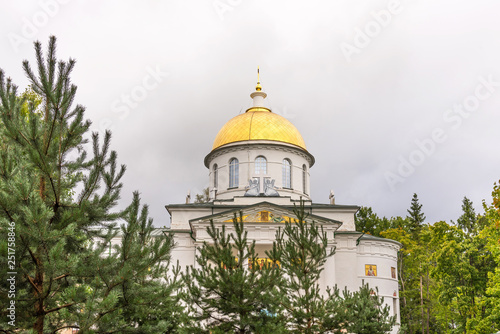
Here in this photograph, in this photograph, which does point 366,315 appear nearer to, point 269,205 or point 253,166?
point 269,205

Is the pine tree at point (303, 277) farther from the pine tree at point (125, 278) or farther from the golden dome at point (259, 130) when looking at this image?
the golden dome at point (259, 130)

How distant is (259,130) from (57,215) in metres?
26.9

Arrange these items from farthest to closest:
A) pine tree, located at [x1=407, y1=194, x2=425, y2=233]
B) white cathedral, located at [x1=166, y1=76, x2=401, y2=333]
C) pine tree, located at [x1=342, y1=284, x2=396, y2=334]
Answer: pine tree, located at [x1=407, y1=194, x2=425, y2=233]
white cathedral, located at [x1=166, y1=76, x2=401, y2=333]
pine tree, located at [x1=342, y1=284, x2=396, y2=334]

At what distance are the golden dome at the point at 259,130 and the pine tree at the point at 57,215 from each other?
2590cm

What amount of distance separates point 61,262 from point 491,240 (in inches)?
760

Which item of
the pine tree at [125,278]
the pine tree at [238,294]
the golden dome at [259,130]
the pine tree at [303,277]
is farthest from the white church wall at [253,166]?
the pine tree at [125,278]

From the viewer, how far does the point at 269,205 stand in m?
26.4

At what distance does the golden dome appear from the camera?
33.3 meters

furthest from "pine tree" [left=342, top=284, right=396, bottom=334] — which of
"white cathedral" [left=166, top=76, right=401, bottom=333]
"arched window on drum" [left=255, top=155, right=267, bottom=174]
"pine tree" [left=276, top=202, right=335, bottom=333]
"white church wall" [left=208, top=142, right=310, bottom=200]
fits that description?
"arched window on drum" [left=255, top=155, right=267, bottom=174]

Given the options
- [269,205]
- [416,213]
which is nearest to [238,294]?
[269,205]

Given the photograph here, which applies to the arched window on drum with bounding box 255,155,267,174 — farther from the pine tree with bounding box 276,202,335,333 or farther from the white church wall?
the pine tree with bounding box 276,202,335,333

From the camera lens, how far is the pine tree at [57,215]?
6215 mm

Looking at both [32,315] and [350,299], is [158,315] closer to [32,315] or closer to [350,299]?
[32,315]

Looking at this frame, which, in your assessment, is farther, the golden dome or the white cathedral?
the golden dome
